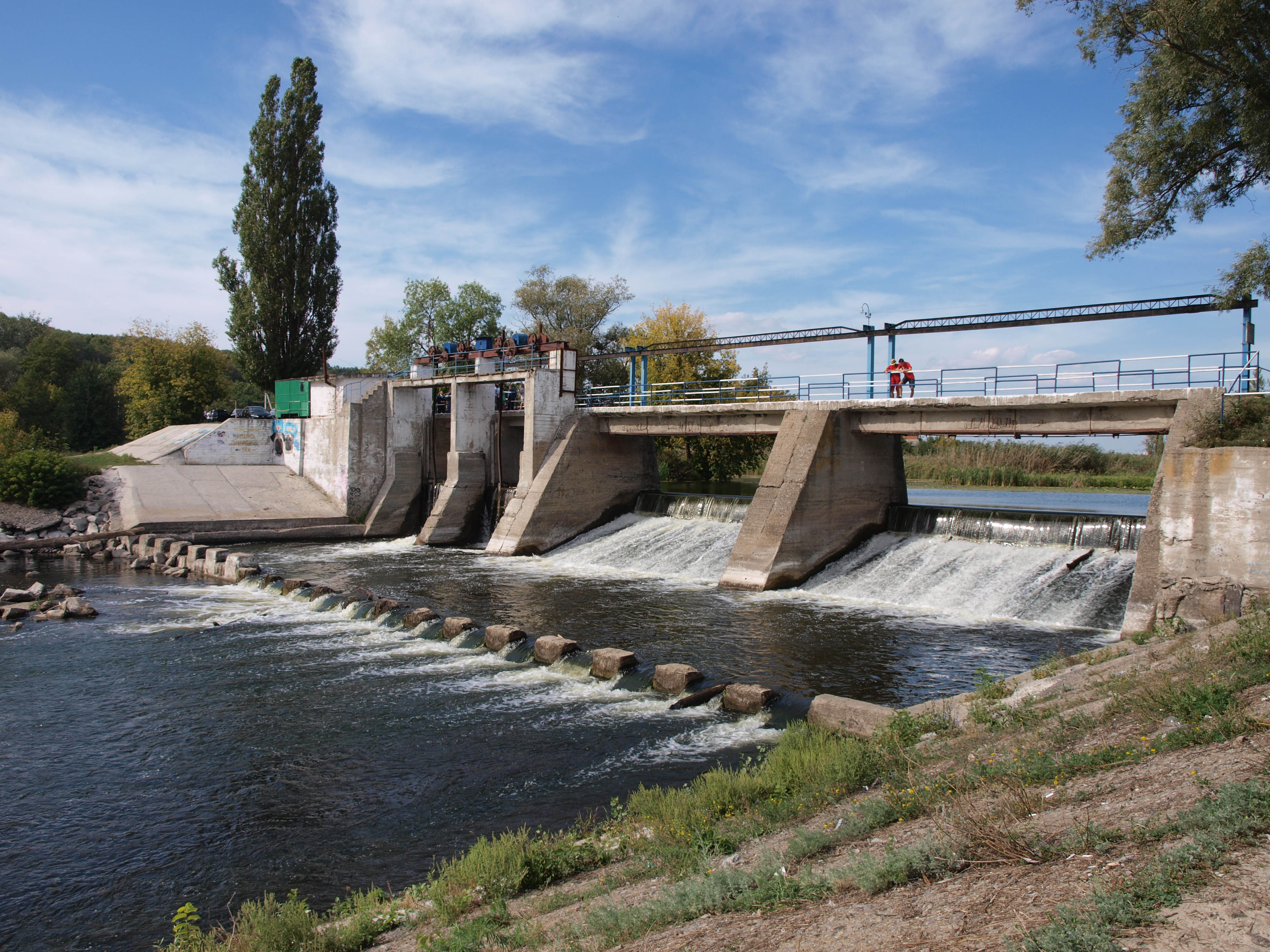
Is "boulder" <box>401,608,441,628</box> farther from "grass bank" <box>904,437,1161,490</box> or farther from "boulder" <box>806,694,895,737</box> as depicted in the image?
"grass bank" <box>904,437,1161,490</box>

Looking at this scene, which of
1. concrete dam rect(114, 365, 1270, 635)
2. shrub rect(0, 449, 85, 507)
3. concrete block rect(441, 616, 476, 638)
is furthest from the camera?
shrub rect(0, 449, 85, 507)

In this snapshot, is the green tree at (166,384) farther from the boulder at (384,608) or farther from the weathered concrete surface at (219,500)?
the boulder at (384,608)

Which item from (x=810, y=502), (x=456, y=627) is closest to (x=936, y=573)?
(x=810, y=502)

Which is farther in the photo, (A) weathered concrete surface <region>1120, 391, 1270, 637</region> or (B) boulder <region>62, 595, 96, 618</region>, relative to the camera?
(B) boulder <region>62, 595, 96, 618</region>

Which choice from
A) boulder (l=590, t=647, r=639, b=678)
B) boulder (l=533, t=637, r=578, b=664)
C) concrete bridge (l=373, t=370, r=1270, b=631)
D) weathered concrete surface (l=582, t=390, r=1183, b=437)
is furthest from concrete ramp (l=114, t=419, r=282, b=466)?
boulder (l=590, t=647, r=639, b=678)

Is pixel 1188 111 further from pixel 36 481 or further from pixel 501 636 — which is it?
pixel 36 481

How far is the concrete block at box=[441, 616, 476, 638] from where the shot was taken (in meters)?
15.5

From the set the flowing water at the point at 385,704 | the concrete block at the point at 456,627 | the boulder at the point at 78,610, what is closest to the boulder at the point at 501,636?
the flowing water at the point at 385,704

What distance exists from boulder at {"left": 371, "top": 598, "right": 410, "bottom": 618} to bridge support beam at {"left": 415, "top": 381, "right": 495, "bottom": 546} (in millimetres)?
13017

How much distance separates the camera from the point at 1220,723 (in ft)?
18.7

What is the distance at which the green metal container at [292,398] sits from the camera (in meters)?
37.3

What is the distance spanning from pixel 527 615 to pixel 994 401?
1233cm

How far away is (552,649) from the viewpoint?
13.8 metres

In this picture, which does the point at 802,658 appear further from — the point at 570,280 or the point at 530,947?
the point at 570,280
